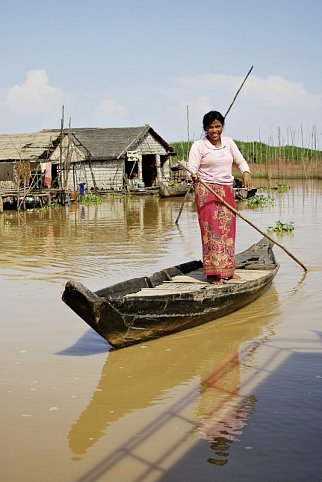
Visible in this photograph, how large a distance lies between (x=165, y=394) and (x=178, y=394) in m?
0.09

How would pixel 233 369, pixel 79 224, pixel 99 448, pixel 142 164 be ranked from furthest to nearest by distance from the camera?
pixel 142 164 < pixel 79 224 < pixel 233 369 < pixel 99 448

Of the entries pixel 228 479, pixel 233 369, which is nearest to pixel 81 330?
pixel 233 369

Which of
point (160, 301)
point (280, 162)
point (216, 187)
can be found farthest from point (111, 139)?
point (160, 301)

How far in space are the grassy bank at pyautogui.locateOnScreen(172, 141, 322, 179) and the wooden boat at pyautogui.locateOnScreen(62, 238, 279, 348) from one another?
28.5 m

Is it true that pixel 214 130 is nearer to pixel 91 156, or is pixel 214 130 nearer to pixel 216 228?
pixel 216 228

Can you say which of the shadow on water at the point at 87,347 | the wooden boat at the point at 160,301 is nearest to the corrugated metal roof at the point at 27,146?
the wooden boat at the point at 160,301

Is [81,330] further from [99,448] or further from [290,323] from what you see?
[99,448]

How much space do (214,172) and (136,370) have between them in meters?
2.17

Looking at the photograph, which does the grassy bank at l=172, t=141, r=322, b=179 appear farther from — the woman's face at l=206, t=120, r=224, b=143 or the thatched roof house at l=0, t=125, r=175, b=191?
the woman's face at l=206, t=120, r=224, b=143

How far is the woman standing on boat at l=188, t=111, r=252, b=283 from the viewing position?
612 centimetres

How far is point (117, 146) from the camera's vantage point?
28922 millimetres

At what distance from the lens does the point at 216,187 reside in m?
6.32

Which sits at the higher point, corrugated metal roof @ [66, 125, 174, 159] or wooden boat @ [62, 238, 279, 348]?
Result: corrugated metal roof @ [66, 125, 174, 159]

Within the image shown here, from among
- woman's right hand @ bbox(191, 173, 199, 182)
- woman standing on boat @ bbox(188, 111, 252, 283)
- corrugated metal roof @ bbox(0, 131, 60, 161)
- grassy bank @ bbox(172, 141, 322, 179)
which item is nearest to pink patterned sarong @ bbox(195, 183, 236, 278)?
woman standing on boat @ bbox(188, 111, 252, 283)
